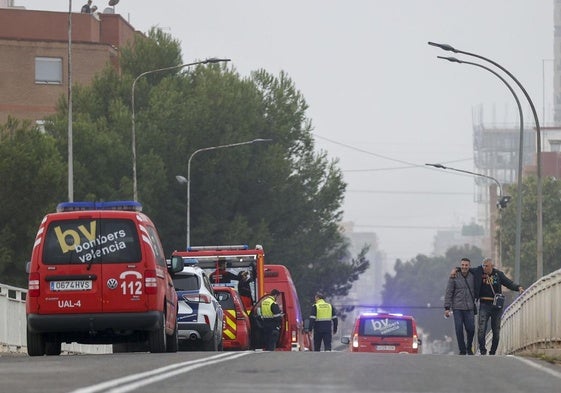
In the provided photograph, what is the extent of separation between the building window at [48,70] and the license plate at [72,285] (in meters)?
68.2

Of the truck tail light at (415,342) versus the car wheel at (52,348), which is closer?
the car wheel at (52,348)

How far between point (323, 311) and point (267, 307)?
11.1 feet

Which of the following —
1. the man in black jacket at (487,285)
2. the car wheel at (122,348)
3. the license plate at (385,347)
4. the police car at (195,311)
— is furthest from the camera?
the license plate at (385,347)

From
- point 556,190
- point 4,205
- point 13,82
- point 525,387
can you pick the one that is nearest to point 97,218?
point 525,387

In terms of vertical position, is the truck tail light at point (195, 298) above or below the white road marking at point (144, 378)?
below

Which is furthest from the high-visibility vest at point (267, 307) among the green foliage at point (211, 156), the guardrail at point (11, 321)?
the green foliage at point (211, 156)

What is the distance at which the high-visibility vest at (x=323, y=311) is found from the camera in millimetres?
39750

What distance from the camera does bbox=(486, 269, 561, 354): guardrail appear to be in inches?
975

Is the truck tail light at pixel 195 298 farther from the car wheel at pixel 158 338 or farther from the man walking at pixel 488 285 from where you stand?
the car wheel at pixel 158 338

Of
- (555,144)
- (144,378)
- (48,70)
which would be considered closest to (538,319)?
(144,378)

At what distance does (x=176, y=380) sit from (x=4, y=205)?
1849 inches

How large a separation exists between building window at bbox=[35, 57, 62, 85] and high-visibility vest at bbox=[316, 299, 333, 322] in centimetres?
5204

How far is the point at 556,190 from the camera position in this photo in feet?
389

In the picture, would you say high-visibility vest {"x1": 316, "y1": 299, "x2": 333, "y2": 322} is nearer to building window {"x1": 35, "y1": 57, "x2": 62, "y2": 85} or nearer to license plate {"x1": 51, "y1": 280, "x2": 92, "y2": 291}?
license plate {"x1": 51, "y1": 280, "x2": 92, "y2": 291}
